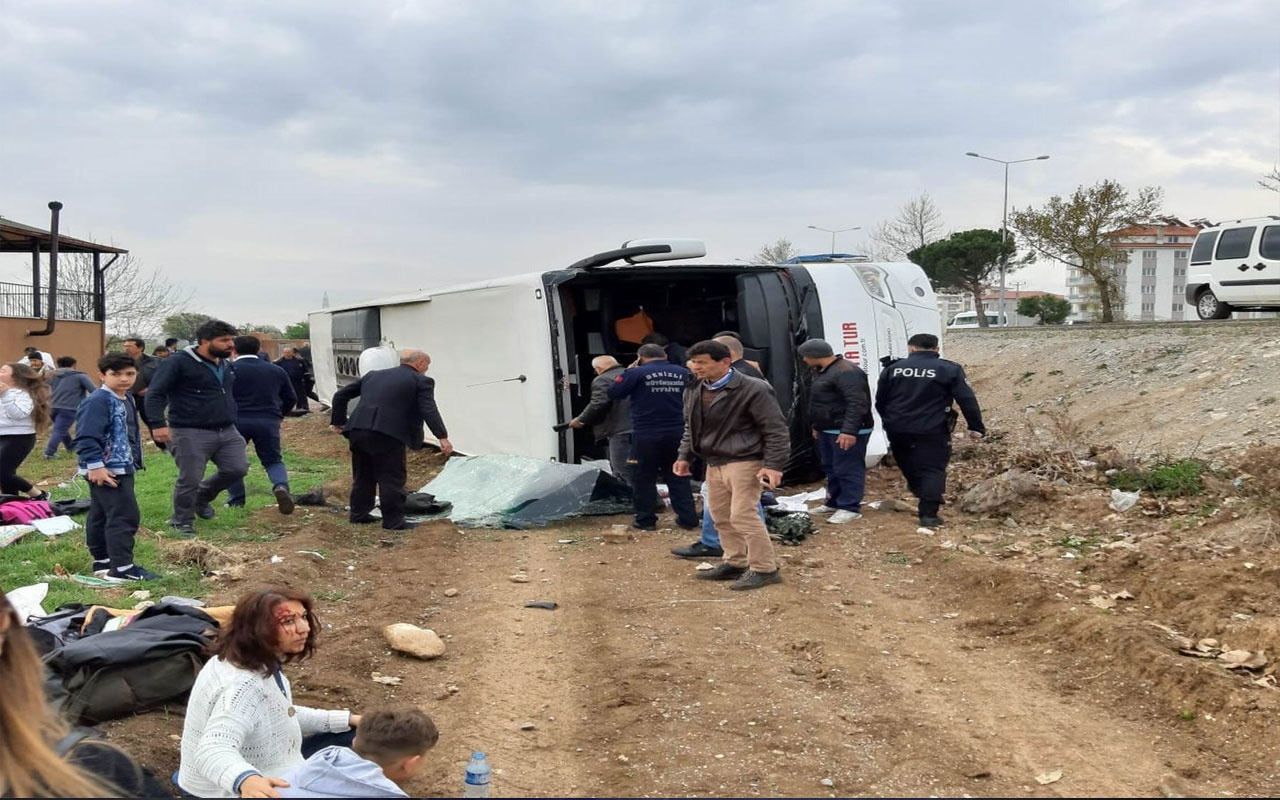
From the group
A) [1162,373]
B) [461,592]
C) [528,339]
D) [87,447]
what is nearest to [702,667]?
[461,592]

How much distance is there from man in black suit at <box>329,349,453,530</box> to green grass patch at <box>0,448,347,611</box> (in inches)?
38.3

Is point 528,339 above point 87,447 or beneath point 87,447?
above

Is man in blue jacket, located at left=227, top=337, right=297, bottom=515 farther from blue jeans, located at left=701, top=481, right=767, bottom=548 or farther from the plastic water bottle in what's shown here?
the plastic water bottle

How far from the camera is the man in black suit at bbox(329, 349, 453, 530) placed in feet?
27.8

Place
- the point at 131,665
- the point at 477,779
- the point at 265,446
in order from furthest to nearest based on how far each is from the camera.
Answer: the point at 265,446 < the point at 131,665 < the point at 477,779

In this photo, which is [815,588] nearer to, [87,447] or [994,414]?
[87,447]

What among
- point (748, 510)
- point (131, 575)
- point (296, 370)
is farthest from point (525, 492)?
point (296, 370)

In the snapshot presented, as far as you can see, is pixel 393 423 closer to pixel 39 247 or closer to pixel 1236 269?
pixel 1236 269

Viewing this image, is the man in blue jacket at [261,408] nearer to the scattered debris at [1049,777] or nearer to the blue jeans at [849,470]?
the blue jeans at [849,470]

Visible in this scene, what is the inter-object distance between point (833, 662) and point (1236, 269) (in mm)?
14466

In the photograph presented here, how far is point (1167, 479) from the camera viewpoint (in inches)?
346

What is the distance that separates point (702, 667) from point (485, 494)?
A: 15.8ft

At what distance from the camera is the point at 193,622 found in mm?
4375

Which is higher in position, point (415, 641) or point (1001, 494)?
point (1001, 494)
